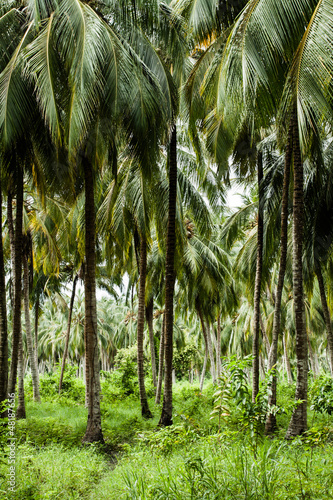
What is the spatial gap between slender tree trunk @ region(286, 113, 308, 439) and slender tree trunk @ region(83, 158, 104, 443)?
3906mm

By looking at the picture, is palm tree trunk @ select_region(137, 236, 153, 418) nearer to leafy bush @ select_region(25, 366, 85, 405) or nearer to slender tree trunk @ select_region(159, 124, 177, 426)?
slender tree trunk @ select_region(159, 124, 177, 426)

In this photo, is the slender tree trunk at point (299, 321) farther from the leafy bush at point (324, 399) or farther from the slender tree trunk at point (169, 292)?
the slender tree trunk at point (169, 292)

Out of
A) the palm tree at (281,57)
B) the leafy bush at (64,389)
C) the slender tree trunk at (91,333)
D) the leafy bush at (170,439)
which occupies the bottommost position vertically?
the leafy bush at (64,389)

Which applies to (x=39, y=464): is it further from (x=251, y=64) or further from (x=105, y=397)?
(x=105, y=397)

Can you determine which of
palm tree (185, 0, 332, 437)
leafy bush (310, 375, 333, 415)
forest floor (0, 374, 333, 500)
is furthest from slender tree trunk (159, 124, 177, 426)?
palm tree (185, 0, 332, 437)

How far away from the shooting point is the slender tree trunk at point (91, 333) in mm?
8203

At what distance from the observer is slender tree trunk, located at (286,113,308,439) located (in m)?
6.84

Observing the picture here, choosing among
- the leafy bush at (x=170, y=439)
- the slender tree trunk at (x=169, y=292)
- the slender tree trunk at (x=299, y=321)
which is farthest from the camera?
the slender tree trunk at (x=169, y=292)

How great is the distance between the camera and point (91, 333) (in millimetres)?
8391

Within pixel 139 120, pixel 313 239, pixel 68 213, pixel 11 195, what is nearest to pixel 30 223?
pixel 68 213

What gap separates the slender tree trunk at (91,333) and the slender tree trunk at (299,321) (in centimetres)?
391

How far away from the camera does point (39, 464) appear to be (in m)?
6.24

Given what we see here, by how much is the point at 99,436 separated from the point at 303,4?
28.0 ft

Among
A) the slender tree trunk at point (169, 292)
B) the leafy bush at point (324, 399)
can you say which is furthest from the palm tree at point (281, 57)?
the leafy bush at point (324, 399)
